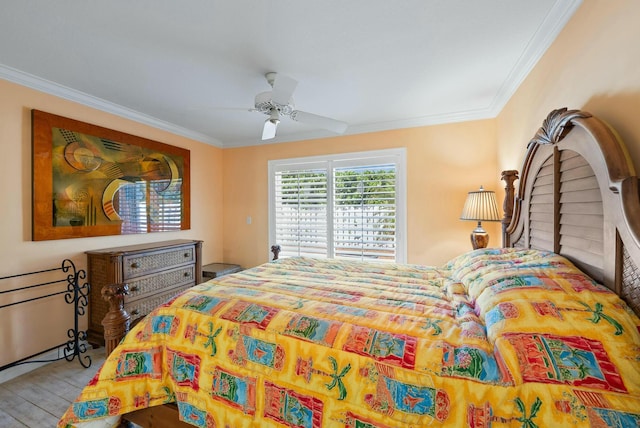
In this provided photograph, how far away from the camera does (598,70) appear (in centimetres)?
128

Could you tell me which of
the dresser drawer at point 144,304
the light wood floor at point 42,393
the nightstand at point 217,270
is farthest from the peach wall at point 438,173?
the light wood floor at point 42,393

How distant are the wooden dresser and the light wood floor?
367 mm

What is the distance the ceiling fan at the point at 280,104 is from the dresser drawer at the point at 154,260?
177 centimetres

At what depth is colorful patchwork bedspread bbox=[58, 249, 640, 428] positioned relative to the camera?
82cm

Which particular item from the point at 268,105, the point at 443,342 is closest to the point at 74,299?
the point at 268,105

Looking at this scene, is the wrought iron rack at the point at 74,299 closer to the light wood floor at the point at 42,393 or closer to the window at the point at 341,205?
the light wood floor at the point at 42,393

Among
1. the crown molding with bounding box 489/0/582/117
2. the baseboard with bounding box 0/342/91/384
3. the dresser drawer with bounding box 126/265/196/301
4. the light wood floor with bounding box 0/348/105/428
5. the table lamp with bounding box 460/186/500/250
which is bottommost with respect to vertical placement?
the light wood floor with bounding box 0/348/105/428

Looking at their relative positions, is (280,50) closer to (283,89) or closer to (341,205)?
(283,89)

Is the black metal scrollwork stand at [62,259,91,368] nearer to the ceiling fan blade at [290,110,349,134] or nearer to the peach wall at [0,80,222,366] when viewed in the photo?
the peach wall at [0,80,222,366]

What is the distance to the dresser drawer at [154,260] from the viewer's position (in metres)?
2.61

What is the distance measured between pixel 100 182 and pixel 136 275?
1.05 m

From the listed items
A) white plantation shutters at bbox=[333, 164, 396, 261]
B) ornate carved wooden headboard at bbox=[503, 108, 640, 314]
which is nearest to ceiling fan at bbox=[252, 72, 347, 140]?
white plantation shutters at bbox=[333, 164, 396, 261]

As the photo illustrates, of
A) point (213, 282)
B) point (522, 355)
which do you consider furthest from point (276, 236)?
point (522, 355)

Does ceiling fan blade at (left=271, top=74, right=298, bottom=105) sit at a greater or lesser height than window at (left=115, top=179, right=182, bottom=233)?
greater
